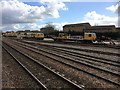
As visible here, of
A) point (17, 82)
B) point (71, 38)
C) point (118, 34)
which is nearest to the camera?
point (17, 82)

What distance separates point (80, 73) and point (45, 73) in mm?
1871

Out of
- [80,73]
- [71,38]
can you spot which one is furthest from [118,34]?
[80,73]

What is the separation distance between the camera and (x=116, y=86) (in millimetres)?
9898

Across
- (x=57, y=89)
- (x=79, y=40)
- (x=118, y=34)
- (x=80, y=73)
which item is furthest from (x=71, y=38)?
(x=57, y=89)

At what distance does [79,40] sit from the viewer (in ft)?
178

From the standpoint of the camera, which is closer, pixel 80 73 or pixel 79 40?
pixel 80 73

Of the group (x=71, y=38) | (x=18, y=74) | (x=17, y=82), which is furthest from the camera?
(x=71, y=38)

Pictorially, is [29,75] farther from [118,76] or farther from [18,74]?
[118,76]

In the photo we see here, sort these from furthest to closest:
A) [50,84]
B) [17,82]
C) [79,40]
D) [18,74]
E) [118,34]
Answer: [118,34] < [79,40] < [18,74] < [17,82] < [50,84]

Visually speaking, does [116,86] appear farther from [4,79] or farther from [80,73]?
[4,79]

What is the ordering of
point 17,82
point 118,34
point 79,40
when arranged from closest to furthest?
point 17,82 < point 79,40 < point 118,34

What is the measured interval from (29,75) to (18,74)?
2.61 feet

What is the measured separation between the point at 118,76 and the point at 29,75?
177 inches

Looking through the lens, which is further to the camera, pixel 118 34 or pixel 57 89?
pixel 118 34
